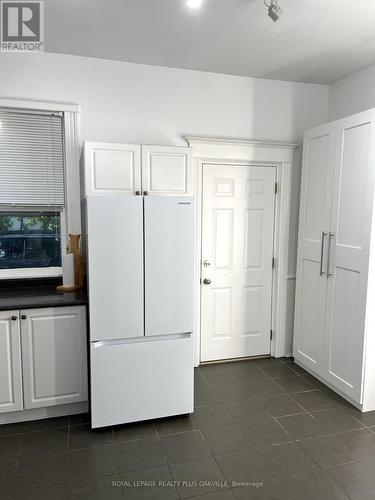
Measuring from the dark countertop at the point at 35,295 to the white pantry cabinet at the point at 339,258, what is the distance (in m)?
2.01

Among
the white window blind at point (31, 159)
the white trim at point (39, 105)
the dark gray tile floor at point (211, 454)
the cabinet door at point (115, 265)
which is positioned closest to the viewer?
the dark gray tile floor at point (211, 454)

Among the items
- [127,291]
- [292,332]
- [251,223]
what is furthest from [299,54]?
[292,332]

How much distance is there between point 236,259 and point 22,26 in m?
2.54

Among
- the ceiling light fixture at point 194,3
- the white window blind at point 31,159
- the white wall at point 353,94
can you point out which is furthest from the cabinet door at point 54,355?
the white wall at point 353,94

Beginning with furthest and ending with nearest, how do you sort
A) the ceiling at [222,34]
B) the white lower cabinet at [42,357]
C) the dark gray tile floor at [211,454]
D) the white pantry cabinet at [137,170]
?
the white pantry cabinet at [137,170] < the white lower cabinet at [42,357] < the ceiling at [222,34] < the dark gray tile floor at [211,454]

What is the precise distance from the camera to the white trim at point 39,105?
280cm

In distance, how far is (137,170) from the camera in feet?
8.64

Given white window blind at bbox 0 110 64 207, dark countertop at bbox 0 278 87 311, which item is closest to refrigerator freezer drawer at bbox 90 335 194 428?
dark countertop at bbox 0 278 87 311

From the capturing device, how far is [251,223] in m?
3.56

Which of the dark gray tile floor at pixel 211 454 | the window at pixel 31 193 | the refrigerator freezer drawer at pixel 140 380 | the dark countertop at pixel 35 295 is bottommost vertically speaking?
the dark gray tile floor at pixel 211 454

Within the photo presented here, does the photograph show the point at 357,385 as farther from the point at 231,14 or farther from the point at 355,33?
the point at 231,14

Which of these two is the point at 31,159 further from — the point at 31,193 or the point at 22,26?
the point at 22,26

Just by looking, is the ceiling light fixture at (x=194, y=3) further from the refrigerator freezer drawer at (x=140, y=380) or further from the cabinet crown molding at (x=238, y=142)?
the refrigerator freezer drawer at (x=140, y=380)

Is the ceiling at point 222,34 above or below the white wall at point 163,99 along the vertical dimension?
above
